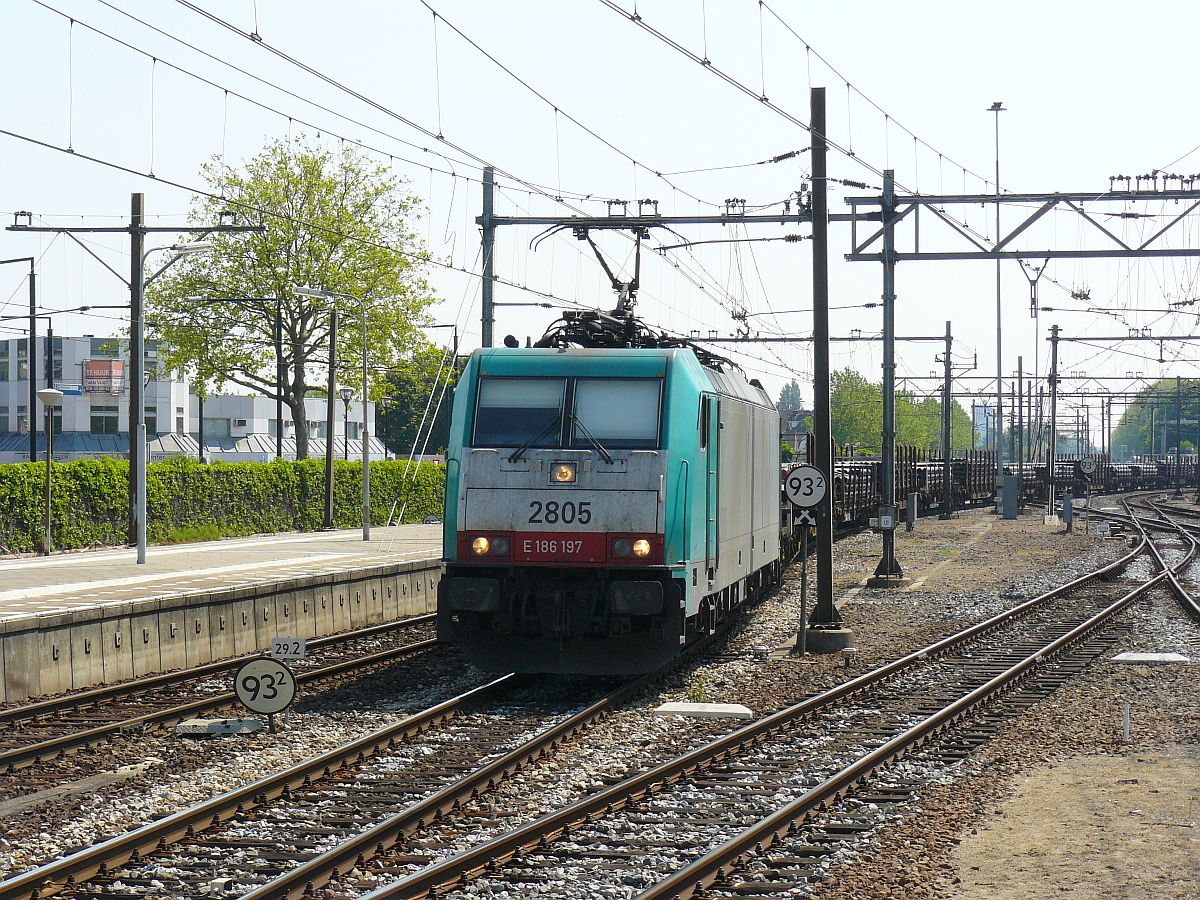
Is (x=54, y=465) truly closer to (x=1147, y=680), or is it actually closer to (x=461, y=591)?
(x=461, y=591)

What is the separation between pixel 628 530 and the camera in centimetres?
1423

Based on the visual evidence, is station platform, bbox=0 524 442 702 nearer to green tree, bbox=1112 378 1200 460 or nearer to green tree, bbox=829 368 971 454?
green tree, bbox=829 368 971 454

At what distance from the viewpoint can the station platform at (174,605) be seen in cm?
1570

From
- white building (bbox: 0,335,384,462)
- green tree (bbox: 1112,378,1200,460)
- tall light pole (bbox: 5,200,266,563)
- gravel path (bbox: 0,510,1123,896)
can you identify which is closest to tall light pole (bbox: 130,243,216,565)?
tall light pole (bbox: 5,200,266,563)

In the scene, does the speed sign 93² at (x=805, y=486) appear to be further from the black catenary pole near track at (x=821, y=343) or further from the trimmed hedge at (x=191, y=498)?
the trimmed hedge at (x=191, y=498)

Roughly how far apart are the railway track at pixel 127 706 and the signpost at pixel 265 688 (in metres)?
0.97

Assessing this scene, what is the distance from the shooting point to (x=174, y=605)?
58.5ft

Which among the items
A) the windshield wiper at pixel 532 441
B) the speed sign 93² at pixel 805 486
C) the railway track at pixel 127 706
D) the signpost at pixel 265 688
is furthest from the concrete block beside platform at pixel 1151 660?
the signpost at pixel 265 688

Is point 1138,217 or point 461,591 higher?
point 1138,217

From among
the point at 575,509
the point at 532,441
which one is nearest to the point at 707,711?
the point at 575,509

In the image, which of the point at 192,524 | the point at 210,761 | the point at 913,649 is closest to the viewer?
the point at 210,761

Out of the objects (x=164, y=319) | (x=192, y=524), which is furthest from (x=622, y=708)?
(x=164, y=319)

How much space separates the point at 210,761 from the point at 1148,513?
60.4m

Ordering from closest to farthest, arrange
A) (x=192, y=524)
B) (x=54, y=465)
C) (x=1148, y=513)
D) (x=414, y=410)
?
1. (x=54, y=465)
2. (x=192, y=524)
3. (x=1148, y=513)
4. (x=414, y=410)
